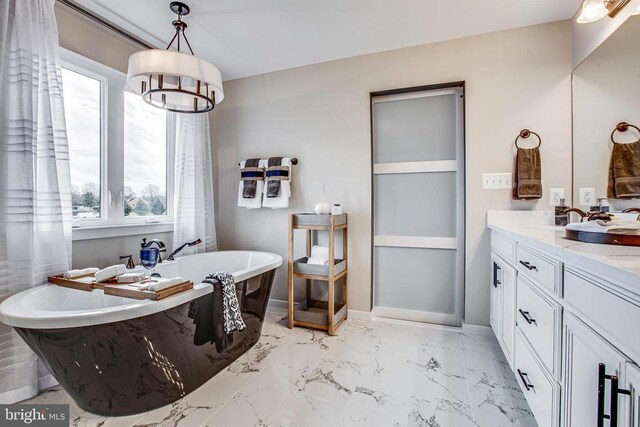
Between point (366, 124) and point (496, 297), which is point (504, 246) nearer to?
point (496, 297)

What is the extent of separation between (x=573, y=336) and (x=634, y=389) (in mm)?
302

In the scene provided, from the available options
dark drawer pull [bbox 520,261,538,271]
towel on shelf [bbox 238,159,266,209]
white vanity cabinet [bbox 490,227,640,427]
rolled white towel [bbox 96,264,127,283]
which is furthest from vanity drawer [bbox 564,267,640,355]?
towel on shelf [bbox 238,159,266,209]

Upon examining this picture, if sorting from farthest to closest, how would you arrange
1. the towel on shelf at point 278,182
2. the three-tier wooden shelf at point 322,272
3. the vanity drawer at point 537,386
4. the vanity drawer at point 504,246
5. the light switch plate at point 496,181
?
the towel on shelf at point 278,182, the three-tier wooden shelf at point 322,272, the light switch plate at point 496,181, the vanity drawer at point 504,246, the vanity drawer at point 537,386

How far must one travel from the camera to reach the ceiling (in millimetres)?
2008

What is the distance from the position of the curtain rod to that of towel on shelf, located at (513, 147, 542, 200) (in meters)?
3.17

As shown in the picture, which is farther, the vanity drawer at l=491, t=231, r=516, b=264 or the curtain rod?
the curtain rod

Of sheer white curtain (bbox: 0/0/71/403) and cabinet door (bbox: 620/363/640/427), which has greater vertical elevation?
sheer white curtain (bbox: 0/0/71/403)

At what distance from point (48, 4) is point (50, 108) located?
618 mm

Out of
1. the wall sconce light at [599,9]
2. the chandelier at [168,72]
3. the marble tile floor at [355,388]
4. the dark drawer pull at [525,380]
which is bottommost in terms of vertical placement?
the marble tile floor at [355,388]

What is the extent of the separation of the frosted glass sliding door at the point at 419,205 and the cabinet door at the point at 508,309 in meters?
0.63

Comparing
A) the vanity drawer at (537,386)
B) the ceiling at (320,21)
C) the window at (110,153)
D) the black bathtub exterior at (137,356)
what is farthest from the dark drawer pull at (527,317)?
the window at (110,153)

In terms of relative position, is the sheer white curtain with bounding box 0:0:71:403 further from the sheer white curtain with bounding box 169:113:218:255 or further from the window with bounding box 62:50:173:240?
the sheer white curtain with bounding box 169:113:218:255

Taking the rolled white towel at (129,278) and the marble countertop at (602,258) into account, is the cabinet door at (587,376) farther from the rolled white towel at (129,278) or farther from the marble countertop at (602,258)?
the rolled white towel at (129,278)

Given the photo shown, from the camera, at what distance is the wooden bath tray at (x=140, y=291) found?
4.59ft
